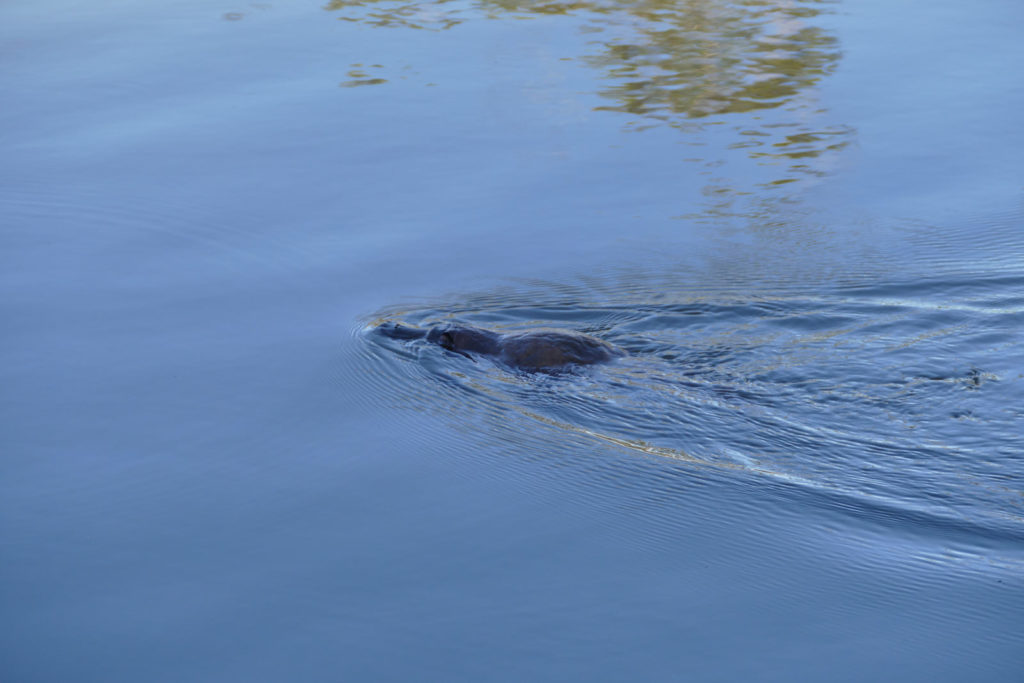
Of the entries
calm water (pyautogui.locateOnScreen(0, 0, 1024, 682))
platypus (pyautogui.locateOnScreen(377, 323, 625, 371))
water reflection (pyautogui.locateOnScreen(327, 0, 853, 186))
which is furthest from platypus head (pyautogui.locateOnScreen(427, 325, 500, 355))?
water reflection (pyautogui.locateOnScreen(327, 0, 853, 186))

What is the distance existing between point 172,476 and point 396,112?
5.49 m

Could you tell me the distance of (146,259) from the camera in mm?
7672

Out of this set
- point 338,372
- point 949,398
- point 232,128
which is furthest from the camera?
point 232,128

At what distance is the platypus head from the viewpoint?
6.73 m

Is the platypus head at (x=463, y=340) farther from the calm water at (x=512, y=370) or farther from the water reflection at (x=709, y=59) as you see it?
the water reflection at (x=709, y=59)

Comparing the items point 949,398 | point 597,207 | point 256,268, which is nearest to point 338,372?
point 256,268

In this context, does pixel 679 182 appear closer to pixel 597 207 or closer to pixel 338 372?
pixel 597 207

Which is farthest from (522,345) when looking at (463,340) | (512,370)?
(463,340)

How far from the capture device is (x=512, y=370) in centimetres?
655

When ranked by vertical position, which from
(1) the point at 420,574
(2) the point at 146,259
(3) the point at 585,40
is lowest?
(1) the point at 420,574

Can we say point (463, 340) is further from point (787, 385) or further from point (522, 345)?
point (787, 385)

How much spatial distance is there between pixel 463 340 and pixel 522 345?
1.35 feet

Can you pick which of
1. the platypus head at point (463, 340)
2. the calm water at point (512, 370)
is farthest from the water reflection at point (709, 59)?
the platypus head at point (463, 340)

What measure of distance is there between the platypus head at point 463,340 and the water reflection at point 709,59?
3.09 metres
